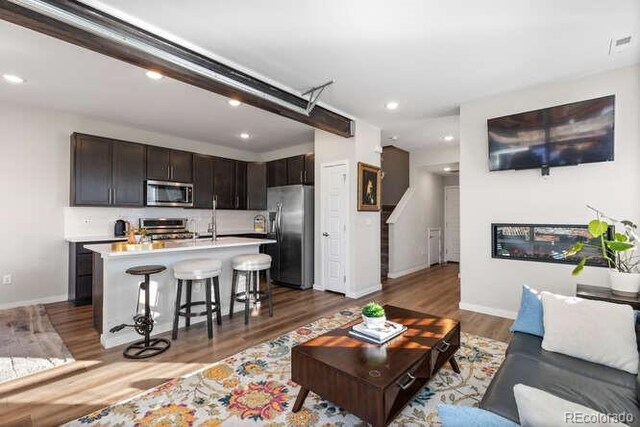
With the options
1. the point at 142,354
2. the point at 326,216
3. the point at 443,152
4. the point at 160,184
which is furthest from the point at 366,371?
the point at 443,152

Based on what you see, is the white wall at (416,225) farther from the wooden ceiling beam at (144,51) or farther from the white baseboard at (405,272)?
the wooden ceiling beam at (144,51)

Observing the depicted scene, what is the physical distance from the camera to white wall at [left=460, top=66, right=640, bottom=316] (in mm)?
2969

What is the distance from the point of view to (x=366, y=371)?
1.62 metres

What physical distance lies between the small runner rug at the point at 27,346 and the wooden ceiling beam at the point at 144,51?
8.39ft

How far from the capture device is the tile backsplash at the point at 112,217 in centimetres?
449

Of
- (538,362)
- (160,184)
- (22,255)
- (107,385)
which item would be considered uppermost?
(160,184)

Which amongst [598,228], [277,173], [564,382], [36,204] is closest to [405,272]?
[277,173]

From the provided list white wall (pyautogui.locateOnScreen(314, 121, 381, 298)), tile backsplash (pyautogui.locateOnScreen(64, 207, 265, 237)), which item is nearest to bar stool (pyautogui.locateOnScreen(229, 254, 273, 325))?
tile backsplash (pyautogui.locateOnScreen(64, 207, 265, 237))

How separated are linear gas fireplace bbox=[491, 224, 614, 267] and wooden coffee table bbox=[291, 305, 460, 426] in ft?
6.40

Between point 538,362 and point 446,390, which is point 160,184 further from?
point 538,362

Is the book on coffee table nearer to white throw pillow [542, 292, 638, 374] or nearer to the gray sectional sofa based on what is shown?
the gray sectional sofa

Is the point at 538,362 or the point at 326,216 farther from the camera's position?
the point at 326,216

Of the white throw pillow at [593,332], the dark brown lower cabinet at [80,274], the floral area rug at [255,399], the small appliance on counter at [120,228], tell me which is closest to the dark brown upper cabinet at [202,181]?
the small appliance on counter at [120,228]

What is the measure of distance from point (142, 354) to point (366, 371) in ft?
7.15
